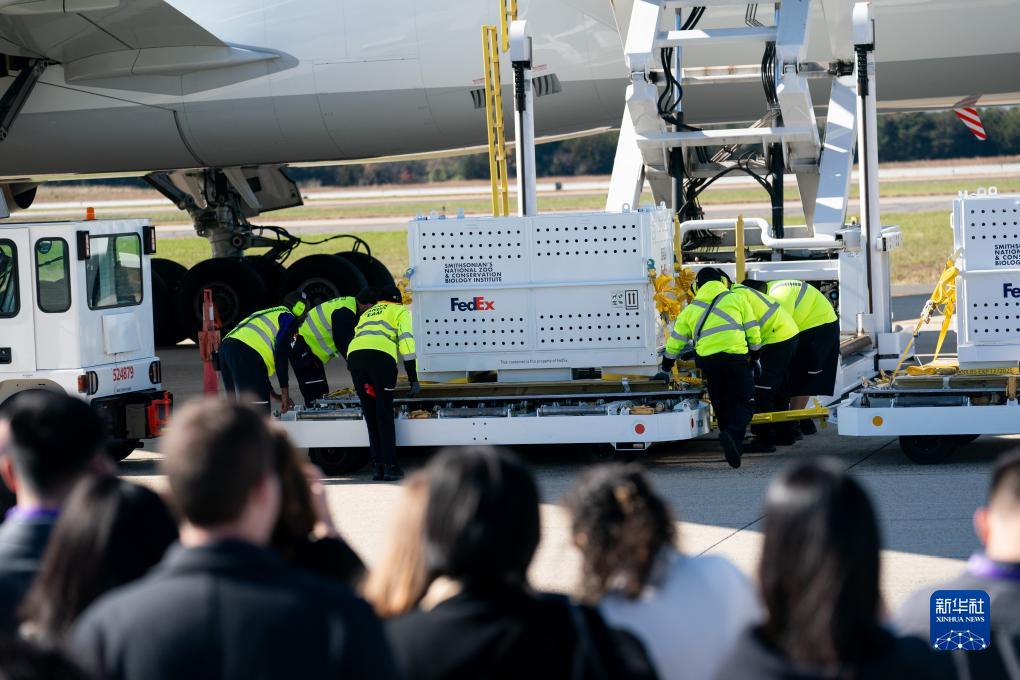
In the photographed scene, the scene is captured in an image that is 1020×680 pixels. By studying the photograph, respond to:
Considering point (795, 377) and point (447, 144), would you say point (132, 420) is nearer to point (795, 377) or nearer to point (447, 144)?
point (795, 377)

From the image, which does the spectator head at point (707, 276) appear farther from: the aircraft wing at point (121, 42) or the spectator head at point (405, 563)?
the spectator head at point (405, 563)

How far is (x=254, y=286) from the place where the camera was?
17688mm

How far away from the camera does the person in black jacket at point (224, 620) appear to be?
9.17 ft

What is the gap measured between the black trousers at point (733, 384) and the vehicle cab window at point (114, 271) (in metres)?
4.55

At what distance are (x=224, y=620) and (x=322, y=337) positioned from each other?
8362 mm

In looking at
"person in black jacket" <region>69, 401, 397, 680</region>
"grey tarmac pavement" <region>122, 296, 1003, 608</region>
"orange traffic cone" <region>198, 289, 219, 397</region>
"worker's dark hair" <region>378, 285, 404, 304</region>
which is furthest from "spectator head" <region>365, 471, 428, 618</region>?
"orange traffic cone" <region>198, 289, 219, 397</region>

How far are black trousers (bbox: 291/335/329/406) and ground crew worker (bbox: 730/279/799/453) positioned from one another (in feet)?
11.0

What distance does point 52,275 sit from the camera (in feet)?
35.4

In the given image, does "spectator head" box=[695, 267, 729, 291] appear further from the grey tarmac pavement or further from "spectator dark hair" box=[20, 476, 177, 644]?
"spectator dark hair" box=[20, 476, 177, 644]

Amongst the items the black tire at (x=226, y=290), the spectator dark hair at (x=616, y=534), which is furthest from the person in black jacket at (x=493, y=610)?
the black tire at (x=226, y=290)

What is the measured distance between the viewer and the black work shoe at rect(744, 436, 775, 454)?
1078 cm

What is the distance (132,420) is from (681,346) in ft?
13.7

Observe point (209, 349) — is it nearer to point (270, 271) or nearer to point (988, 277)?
point (270, 271)

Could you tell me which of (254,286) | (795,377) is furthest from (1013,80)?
(254,286)
